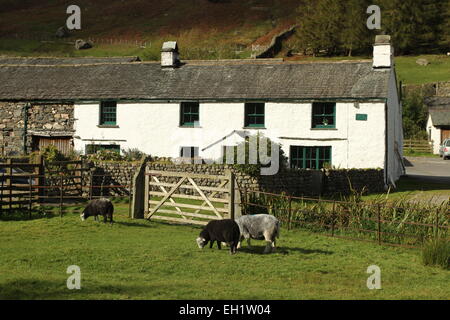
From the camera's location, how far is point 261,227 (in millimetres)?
16672

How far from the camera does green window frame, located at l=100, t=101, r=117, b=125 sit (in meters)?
36.9

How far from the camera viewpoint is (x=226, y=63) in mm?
38125

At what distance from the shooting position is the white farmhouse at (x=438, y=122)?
56531mm

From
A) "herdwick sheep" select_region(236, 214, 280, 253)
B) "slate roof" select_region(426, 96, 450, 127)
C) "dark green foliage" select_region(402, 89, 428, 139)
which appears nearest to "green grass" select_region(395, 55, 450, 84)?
"dark green foliage" select_region(402, 89, 428, 139)

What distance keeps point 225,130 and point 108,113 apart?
21.8ft

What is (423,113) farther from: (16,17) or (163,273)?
(16,17)

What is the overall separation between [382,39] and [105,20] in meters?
79.8

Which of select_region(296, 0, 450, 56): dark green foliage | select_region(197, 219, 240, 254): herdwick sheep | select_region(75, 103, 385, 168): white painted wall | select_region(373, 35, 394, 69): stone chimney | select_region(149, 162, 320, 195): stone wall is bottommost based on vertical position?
select_region(197, 219, 240, 254): herdwick sheep

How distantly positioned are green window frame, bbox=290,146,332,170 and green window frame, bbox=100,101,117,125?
9806 millimetres

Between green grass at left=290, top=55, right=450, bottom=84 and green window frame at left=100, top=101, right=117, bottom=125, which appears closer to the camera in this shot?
green window frame at left=100, top=101, right=117, bottom=125

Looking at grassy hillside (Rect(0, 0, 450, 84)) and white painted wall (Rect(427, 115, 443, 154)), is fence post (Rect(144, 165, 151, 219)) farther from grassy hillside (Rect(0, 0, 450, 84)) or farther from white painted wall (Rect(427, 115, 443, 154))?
grassy hillside (Rect(0, 0, 450, 84))

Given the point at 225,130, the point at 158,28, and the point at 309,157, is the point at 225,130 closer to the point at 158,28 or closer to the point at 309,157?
the point at 309,157

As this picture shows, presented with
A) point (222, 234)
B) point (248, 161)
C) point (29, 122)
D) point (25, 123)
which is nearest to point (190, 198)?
point (222, 234)
